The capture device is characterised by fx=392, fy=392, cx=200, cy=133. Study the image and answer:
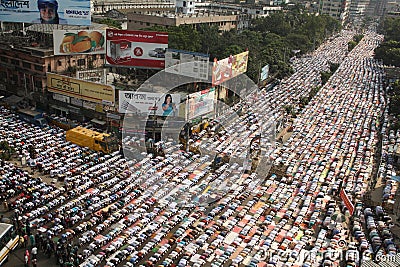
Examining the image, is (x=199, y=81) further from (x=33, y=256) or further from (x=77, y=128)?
(x=33, y=256)

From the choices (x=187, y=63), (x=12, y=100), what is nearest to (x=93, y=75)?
(x=12, y=100)

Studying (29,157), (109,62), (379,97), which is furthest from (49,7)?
(379,97)

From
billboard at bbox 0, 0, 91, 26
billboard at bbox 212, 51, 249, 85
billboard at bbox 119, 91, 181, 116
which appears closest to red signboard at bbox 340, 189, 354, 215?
billboard at bbox 119, 91, 181, 116

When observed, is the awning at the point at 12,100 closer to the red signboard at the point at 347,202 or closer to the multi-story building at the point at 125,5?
the red signboard at the point at 347,202

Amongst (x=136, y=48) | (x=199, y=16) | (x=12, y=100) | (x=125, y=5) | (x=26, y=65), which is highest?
(x=125, y=5)
